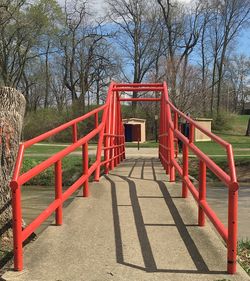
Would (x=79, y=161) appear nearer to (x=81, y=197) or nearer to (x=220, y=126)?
(x=81, y=197)

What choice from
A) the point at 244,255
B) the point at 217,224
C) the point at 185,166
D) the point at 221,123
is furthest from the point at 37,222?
the point at 221,123

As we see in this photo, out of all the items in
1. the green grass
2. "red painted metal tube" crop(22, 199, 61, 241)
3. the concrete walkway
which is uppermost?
"red painted metal tube" crop(22, 199, 61, 241)

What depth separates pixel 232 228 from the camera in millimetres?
3758

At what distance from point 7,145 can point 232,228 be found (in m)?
3.05

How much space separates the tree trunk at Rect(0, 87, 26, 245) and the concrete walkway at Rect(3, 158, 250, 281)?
75 cm

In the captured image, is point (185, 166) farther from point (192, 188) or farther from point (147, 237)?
point (147, 237)

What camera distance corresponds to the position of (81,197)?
254 inches

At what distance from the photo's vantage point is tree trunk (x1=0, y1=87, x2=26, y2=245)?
5.59 metres

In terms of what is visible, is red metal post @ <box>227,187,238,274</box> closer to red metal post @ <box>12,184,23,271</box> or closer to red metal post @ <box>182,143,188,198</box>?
red metal post @ <box>12,184,23,271</box>

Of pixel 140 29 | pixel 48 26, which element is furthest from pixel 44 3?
pixel 140 29

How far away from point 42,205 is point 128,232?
21.4 ft

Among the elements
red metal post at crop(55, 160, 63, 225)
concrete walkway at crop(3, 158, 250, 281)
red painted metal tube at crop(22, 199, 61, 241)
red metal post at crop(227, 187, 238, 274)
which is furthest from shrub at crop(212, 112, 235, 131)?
red metal post at crop(227, 187, 238, 274)

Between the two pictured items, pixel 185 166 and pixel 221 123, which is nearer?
pixel 185 166

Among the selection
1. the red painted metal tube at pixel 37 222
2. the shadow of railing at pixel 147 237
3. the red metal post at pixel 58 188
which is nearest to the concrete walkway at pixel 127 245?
the shadow of railing at pixel 147 237
